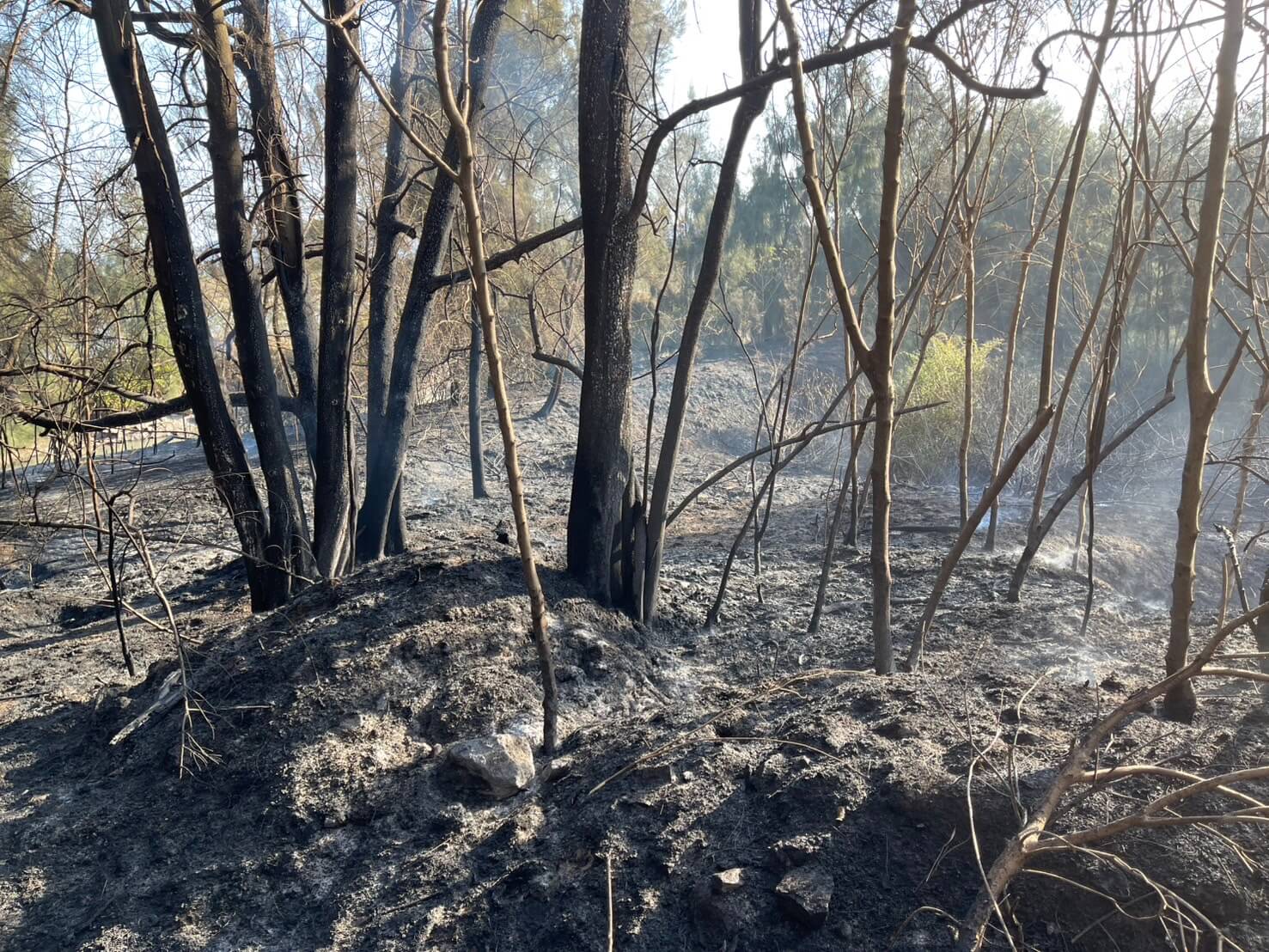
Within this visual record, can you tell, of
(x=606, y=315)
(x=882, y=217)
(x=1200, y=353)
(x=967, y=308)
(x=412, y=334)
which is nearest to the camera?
(x=1200, y=353)

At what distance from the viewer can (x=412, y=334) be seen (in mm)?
5105

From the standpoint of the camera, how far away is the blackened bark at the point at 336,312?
4.60 m

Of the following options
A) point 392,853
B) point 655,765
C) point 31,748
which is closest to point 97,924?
point 392,853

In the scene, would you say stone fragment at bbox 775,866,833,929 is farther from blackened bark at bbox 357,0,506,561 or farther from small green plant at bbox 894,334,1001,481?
small green plant at bbox 894,334,1001,481

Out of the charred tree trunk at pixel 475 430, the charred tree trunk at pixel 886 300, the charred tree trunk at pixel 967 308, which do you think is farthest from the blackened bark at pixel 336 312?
the charred tree trunk at pixel 475 430

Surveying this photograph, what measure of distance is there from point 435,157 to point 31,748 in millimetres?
3025

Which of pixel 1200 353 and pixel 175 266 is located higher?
pixel 175 266

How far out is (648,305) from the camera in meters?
20.0

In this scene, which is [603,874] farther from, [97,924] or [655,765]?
[97,924]

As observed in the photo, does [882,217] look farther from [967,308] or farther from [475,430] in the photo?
[475,430]

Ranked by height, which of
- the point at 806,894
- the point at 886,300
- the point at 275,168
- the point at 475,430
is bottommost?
the point at 806,894

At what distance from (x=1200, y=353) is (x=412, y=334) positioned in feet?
13.3

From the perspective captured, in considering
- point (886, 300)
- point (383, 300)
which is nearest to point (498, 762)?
point (886, 300)

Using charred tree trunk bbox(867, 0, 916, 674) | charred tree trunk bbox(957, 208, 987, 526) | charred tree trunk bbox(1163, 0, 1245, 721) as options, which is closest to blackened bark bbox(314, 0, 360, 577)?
charred tree trunk bbox(867, 0, 916, 674)
